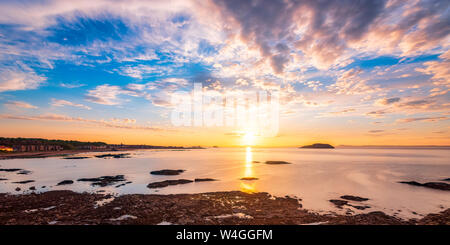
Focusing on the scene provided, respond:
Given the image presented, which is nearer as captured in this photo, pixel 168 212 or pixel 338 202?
pixel 168 212

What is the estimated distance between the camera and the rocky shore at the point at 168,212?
13453 mm

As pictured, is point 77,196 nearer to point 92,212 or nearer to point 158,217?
point 92,212

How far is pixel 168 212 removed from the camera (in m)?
15.2

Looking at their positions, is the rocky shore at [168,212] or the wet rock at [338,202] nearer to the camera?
the rocky shore at [168,212]

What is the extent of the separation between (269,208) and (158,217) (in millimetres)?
9165

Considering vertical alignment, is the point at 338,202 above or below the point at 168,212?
below

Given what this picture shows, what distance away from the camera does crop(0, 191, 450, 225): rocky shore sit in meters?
13.5

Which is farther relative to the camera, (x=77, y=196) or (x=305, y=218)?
(x=77, y=196)

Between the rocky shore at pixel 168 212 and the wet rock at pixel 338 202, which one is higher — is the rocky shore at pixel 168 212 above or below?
above

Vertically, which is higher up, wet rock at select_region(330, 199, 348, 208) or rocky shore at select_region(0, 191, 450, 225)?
rocky shore at select_region(0, 191, 450, 225)
